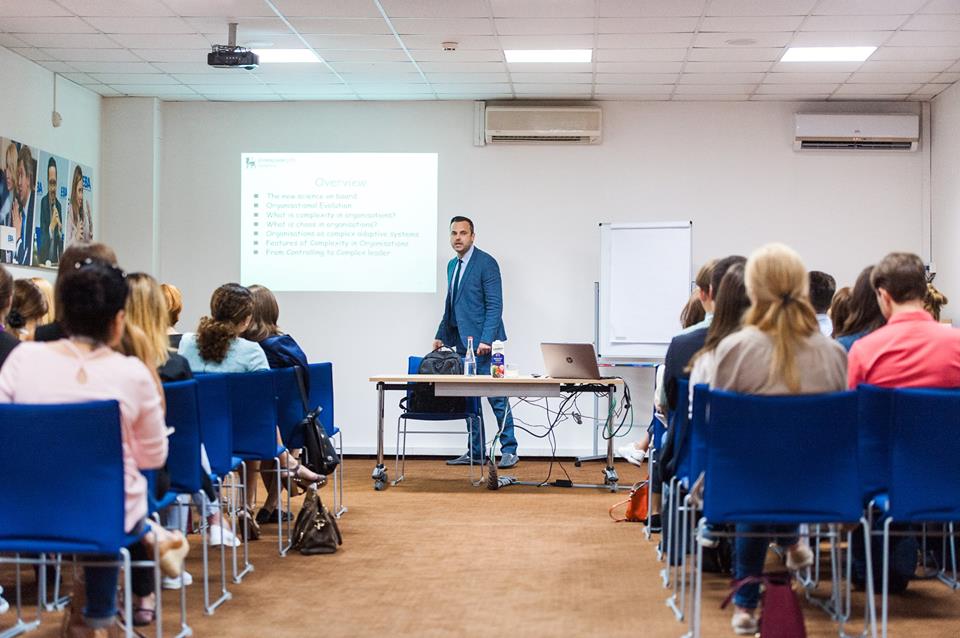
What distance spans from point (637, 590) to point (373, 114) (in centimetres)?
572

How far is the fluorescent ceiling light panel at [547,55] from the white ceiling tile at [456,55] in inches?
3.8

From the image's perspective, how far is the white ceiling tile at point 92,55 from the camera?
23.6ft

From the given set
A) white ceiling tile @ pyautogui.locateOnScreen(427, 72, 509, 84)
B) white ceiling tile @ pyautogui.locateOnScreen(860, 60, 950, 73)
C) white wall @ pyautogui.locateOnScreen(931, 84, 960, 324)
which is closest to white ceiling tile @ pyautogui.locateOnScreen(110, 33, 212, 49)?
white ceiling tile @ pyautogui.locateOnScreen(427, 72, 509, 84)

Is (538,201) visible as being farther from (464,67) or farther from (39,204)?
(39,204)

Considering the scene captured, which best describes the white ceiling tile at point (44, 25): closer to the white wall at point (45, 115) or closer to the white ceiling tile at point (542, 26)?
the white wall at point (45, 115)

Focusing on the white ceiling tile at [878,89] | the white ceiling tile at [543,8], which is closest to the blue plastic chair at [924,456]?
the white ceiling tile at [543,8]

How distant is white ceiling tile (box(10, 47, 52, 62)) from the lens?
7.17 m

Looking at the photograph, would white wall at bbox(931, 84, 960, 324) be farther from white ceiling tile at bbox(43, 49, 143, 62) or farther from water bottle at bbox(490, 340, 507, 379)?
white ceiling tile at bbox(43, 49, 143, 62)

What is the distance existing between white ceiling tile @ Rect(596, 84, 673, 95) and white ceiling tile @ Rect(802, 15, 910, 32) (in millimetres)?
1779

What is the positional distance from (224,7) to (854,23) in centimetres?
383

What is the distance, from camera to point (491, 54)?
7180mm

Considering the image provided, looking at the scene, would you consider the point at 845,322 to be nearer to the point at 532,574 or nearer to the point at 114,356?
the point at 532,574

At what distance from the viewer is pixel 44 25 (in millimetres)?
6559

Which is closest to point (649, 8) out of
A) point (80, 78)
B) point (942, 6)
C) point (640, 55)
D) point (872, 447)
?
point (640, 55)
